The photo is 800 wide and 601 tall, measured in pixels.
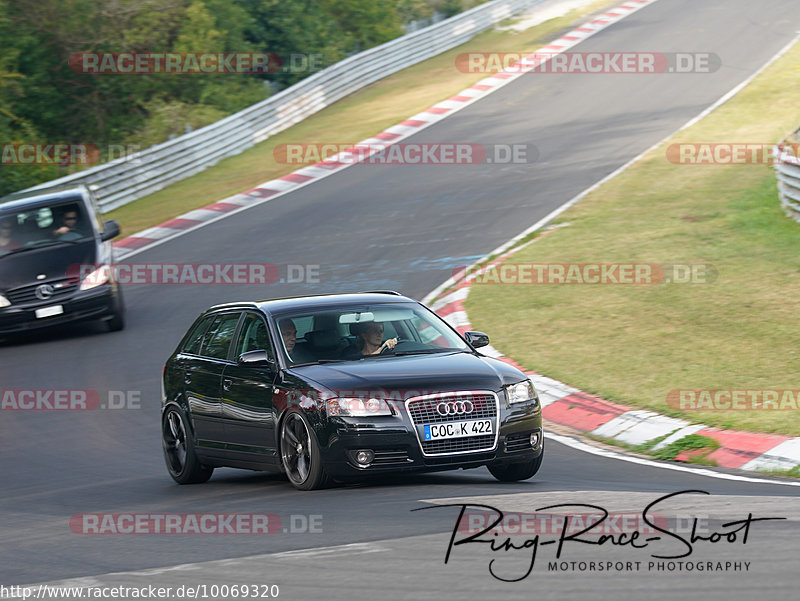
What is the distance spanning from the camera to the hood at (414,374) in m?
8.90

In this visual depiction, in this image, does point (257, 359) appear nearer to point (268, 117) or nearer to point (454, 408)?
point (454, 408)

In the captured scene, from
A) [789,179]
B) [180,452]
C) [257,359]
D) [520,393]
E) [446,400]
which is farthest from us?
[789,179]

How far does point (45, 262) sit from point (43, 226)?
26.8 inches

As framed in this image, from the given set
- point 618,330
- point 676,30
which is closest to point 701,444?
point 618,330

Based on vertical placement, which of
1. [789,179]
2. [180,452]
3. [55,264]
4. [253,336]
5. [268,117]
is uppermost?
[253,336]

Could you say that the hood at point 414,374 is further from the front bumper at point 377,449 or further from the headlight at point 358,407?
the front bumper at point 377,449

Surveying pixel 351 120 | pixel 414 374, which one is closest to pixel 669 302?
pixel 414 374

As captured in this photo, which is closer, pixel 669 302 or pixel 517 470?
pixel 517 470

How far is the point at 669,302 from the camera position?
16.5 m

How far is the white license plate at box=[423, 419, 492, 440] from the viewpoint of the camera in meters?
8.84

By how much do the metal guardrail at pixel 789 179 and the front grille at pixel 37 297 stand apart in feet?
36.8

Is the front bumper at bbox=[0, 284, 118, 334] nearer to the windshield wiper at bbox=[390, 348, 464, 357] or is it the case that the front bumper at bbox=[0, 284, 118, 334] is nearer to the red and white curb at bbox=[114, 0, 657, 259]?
the red and white curb at bbox=[114, 0, 657, 259]

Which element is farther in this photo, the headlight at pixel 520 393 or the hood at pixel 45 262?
the hood at pixel 45 262

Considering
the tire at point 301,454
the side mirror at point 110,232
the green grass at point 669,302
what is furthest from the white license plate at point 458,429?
the side mirror at point 110,232
